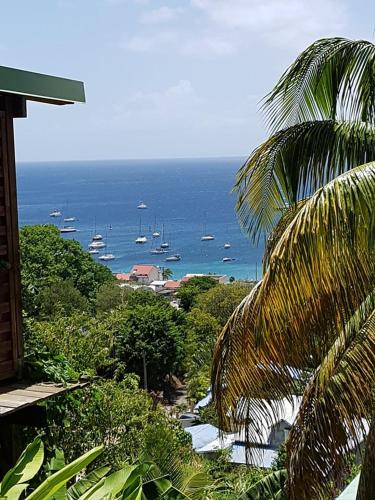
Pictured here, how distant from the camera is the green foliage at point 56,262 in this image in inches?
1064

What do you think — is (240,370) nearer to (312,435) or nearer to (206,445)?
(312,435)

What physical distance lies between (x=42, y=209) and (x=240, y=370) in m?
150

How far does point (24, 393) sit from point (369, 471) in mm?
2683

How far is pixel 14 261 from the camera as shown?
17.3ft

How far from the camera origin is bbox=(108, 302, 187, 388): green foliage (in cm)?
2655

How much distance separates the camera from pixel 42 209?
150m

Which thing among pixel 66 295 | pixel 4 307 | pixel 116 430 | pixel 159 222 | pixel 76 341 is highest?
pixel 4 307

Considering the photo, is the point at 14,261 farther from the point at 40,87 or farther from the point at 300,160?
the point at 300,160

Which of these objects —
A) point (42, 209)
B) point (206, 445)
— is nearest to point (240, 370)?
point (206, 445)

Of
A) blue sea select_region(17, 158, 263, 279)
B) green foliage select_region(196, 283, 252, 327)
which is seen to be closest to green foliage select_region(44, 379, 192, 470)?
green foliage select_region(196, 283, 252, 327)

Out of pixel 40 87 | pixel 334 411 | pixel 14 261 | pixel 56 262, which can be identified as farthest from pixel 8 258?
pixel 56 262

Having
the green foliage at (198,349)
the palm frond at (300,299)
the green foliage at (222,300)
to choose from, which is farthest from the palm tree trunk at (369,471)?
the green foliage at (222,300)

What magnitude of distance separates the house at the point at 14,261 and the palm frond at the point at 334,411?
6.86ft

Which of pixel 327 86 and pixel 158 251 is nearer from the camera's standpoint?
pixel 327 86
